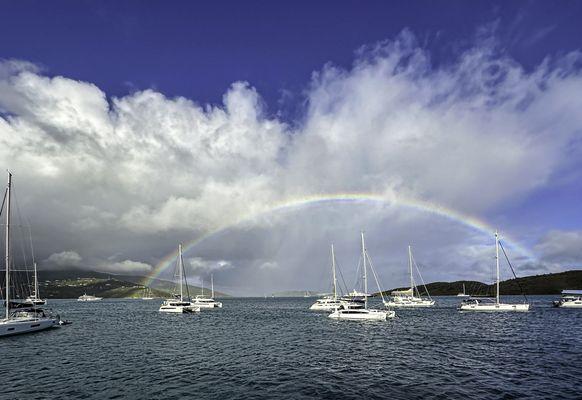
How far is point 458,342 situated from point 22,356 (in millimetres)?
60195

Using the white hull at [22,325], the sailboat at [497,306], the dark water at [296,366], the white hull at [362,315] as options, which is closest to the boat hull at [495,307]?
the sailboat at [497,306]

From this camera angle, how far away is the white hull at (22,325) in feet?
214

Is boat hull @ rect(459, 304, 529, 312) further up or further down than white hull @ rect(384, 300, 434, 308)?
further up

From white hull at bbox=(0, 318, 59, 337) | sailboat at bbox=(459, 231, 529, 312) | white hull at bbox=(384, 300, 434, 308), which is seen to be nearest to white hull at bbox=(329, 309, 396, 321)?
sailboat at bbox=(459, 231, 529, 312)

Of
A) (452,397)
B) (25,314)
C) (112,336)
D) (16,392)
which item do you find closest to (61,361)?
(16,392)

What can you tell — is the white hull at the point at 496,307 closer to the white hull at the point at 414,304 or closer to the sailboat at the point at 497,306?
the sailboat at the point at 497,306

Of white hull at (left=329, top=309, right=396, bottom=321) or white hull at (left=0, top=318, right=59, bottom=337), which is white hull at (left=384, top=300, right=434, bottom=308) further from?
white hull at (left=0, top=318, right=59, bottom=337)

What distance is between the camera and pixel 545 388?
1293 inches

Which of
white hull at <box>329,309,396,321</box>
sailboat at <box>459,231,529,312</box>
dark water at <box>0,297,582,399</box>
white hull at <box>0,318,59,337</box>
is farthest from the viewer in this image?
sailboat at <box>459,231,529,312</box>

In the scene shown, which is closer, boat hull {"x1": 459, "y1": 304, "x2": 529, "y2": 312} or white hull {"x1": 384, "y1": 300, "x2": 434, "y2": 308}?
boat hull {"x1": 459, "y1": 304, "x2": 529, "y2": 312}

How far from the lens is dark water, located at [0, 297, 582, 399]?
3186 cm

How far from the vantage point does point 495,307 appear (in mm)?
129250

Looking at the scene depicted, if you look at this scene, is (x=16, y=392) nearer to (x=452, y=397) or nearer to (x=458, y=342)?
(x=452, y=397)

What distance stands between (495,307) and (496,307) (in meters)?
0.52
